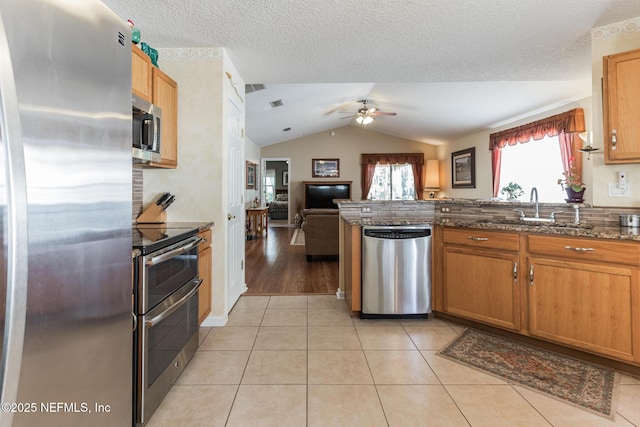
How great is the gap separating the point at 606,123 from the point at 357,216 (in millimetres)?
1986

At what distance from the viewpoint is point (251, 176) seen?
831 cm

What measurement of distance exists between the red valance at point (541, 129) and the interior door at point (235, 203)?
4633 mm

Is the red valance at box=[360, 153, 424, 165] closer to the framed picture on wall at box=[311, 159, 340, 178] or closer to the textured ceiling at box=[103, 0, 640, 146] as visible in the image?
the framed picture on wall at box=[311, 159, 340, 178]

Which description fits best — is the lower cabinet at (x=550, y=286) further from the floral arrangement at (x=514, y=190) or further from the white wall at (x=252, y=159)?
the white wall at (x=252, y=159)

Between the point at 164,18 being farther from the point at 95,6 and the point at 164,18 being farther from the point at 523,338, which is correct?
the point at 523,338

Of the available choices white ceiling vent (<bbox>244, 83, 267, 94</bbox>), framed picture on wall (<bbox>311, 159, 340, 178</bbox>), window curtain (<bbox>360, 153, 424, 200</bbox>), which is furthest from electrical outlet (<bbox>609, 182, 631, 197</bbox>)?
framed picture on wall (<bbox>311, 159, 340, 178</bbox>)

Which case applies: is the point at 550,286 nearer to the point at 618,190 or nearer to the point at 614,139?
the point at 618,190

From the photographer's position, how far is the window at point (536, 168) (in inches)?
200

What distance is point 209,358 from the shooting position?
2057 millimetres

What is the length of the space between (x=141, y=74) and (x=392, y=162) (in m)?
8.26

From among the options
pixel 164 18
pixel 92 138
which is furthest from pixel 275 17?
pixel 92 138

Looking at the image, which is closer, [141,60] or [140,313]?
[140,313]

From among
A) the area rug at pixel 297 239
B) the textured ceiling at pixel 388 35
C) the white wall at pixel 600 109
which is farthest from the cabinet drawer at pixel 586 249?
the area rug at pixel 297 239

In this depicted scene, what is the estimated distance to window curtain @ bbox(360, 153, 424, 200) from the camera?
9.52m
